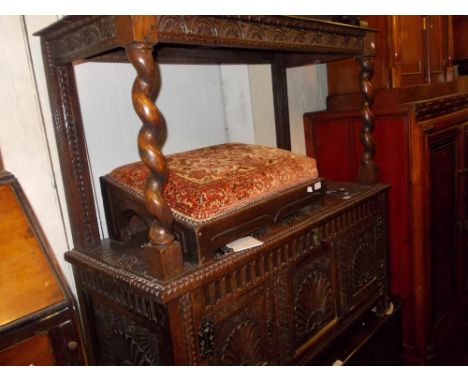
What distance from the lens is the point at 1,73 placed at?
1.22m

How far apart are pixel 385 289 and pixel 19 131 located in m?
1.67

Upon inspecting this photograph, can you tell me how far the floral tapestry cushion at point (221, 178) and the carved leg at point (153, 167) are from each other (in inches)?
4.9

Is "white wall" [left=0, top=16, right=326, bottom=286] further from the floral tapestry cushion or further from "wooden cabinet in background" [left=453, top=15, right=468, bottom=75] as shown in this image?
"wooden cabinet in background" [left=453, top=15, right=468, bottom=75]

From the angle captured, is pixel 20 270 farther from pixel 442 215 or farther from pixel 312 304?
pixel 442 215

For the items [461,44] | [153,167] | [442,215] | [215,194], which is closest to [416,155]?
[442,215]

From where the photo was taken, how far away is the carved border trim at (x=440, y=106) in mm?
2010

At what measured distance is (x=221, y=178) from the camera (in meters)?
1.26

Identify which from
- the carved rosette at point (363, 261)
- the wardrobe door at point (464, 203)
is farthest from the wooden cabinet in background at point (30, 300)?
the wardrobe door at point (464, 203)

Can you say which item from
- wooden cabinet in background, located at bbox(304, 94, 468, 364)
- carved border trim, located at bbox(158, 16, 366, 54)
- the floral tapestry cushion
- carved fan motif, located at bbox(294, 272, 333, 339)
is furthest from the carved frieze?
wooden cabinet in background, located at bbox(304, 94, 468, 364)

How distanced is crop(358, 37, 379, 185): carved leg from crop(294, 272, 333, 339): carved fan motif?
582mm

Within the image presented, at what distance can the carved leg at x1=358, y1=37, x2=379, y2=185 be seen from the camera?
1.76 m

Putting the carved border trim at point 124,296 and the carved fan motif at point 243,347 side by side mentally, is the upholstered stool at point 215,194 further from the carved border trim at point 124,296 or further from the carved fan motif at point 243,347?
the carved fan motif at point 243,347
